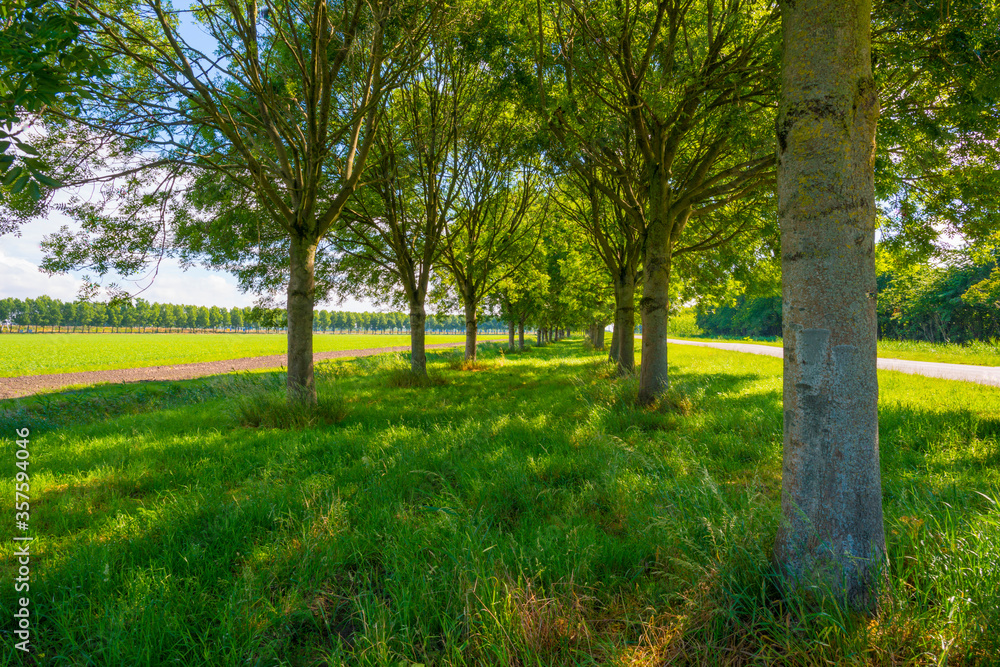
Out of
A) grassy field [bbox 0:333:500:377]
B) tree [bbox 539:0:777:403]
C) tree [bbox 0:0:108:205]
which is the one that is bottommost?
grassy field [bbox 0:333:500:377]

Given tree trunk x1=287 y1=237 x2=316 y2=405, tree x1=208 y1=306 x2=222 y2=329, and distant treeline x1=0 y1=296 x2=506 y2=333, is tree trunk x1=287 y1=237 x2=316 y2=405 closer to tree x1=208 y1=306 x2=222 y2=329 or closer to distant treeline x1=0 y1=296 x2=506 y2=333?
distant treeline x1=0 y1=296 x2=506 y2=333

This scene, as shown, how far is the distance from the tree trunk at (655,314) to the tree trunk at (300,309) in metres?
6.36

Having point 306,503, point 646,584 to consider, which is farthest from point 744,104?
point 306,503

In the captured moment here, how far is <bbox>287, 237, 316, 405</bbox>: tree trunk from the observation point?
22.4 feet

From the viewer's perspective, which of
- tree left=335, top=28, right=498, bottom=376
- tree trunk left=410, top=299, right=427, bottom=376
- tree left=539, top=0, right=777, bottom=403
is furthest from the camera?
tree trunk left=410, top=299, right=427, bottom=376

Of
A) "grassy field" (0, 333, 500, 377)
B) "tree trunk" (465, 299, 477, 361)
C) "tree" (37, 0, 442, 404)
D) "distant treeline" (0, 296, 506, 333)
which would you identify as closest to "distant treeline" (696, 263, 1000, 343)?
"tree trunk" (465, 299, 477, 361)

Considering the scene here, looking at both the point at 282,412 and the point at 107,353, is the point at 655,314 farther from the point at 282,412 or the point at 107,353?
the point at 107,353

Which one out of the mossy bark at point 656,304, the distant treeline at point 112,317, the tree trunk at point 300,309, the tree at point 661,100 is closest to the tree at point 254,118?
the tree trunk at point 300,309

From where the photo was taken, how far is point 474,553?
2350 mm

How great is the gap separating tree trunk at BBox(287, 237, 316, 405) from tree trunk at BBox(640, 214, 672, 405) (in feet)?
20.9

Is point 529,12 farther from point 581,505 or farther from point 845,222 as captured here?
point 581,505

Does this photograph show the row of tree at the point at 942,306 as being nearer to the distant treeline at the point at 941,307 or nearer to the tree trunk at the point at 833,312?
the distant treeline at the point at 941,307

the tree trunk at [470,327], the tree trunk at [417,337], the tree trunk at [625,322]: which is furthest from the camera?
the tree trunk at [470,327]

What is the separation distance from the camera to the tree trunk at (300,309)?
269 inches
